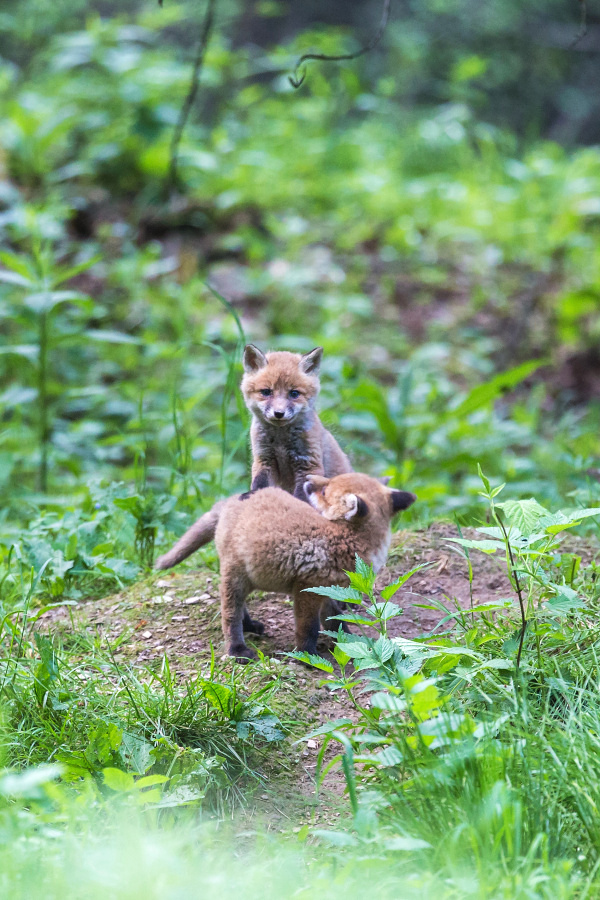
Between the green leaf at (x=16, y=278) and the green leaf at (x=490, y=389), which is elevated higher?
the green leaf at (x=16, y=278)

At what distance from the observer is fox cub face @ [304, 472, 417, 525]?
137 inches

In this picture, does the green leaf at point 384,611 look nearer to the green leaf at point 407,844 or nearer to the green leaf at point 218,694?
the green leaf at point 218,694

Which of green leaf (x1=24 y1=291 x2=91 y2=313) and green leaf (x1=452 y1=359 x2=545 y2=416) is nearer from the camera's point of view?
green leaf (x1=24 y1=291 x2=91 y2=313)

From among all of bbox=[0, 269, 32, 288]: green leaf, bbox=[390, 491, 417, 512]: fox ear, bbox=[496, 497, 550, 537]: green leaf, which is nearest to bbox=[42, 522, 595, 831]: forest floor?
bbox=[390, 491, 417, 512]: fox ear

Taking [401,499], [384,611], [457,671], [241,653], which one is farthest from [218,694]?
[401,499]

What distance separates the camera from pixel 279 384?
14.0 ft

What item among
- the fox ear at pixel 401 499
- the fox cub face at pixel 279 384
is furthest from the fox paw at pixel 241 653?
the fox cub face at pixel 279 384

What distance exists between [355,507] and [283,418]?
84cm

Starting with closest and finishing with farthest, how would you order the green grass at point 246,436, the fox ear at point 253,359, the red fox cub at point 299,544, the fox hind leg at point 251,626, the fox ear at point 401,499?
the green grass at point 246,436
the red fox cub at point 299,544
the fox ear at point 401,499
the fox hind leg at point 251,626
the fox ear at point 253,359

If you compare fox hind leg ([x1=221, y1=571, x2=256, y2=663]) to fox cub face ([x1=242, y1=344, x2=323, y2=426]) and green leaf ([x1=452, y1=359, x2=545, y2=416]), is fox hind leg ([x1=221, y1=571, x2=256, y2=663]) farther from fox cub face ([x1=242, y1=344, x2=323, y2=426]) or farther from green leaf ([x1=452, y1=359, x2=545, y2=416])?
green leaf ([x1=452, y1=359, x2=545, y2=416])

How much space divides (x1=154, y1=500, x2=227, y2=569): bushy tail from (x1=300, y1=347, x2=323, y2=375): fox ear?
0.95m

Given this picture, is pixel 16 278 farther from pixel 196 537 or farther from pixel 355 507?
pixel 355 507

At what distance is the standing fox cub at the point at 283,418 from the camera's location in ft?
13.9

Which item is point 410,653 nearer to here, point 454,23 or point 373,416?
point 373,416
